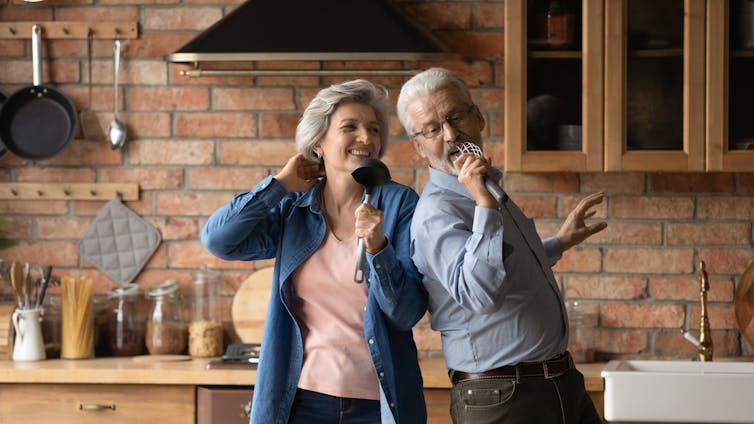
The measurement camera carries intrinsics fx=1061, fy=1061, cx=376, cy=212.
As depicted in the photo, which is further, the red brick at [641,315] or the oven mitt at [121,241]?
the oven mitt at [121,241]

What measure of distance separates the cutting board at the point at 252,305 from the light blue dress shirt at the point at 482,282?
4.67 ft

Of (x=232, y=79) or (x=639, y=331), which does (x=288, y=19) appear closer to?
(x=232, y=79)

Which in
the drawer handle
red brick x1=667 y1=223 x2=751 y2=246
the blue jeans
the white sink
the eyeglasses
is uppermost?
the eyeglasses

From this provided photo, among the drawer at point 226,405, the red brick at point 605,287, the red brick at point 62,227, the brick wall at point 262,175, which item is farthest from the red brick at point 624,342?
the red brick at point 62,227

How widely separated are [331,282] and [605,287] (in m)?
1.45

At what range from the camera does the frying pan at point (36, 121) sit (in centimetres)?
360

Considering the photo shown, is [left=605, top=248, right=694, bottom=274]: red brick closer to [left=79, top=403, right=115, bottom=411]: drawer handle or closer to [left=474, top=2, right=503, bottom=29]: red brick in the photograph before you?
[left=474, top=2, right=503, bottom=29]: red brick

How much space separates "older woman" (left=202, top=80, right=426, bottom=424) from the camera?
89.0 inches

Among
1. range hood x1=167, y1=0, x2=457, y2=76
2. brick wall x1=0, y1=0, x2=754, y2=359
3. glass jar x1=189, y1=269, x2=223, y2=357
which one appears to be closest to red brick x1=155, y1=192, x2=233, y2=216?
brick wall x1=0, y1=0, x2=754, y2=359

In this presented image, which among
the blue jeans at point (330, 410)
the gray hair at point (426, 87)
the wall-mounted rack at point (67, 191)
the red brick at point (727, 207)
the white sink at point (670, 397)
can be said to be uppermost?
the gray hair at point (426, 87)

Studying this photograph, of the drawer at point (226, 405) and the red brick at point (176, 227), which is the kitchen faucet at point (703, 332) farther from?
the red brick at point (176, 227)

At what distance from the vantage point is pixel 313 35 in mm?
3238

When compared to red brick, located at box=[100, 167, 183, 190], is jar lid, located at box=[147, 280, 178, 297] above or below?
below

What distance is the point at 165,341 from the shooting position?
137 inches
